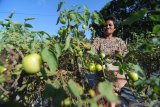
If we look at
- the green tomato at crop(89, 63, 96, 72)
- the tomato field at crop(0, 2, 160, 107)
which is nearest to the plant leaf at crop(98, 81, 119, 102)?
the tomato field at crop(0, 2, 160, 107)

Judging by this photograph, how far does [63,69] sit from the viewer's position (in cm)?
197

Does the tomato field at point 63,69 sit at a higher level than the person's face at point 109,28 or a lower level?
lower

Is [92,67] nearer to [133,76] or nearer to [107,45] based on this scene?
[133,76]

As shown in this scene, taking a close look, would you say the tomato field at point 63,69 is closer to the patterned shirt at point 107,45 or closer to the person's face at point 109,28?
the patterned shirt at point 107,45

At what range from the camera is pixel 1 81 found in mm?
1231

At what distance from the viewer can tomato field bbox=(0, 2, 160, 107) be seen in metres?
1.05

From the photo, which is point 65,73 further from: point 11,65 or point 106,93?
point 106,93

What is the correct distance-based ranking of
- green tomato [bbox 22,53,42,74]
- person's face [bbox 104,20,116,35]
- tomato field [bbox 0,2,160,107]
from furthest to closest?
1. person's face [bbox 104,20,116,35]
2. green tomato [bbox 22,53,42,74]
3. tomato field [bbox 0,2,160,107]

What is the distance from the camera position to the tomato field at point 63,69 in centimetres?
105

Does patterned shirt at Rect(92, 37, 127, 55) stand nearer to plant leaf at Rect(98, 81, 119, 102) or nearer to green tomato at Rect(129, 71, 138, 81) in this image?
green tomato at Rect(129, 71, 138, 81)

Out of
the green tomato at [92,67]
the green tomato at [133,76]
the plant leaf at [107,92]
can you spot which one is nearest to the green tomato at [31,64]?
the plant leaf at [107,92]

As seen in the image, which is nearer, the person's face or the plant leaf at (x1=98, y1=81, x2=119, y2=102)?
the plant leaf at (x1=98, y1=81, x2=119, y2=102)

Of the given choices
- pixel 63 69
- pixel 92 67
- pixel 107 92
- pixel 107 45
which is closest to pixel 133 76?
pixel 63 69

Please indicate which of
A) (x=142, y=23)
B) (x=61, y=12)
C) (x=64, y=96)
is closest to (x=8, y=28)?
(x=61, y=12)
